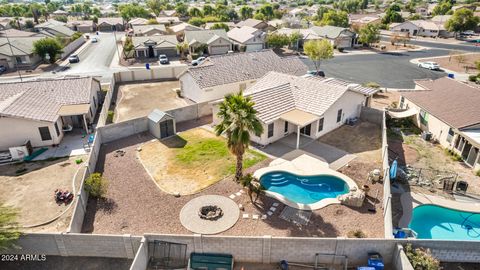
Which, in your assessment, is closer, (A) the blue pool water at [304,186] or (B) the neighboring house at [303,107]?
(A) the blue pool water at [304,186]

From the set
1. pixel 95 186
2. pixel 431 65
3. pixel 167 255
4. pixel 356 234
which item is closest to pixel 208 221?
pixel 167 255

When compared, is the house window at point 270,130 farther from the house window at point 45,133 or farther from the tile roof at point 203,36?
the tile roof at point 203,36

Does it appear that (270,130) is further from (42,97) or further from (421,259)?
(42,97)

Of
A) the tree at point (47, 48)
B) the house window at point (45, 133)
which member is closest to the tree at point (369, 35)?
the tree at point (47, 48)

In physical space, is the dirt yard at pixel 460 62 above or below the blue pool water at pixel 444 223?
above

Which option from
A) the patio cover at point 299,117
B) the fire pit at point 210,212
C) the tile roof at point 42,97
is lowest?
the fire pit at point 210,212

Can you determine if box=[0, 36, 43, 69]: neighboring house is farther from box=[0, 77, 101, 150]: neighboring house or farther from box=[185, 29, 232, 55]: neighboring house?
box=[185, 29, 232, 55]: neighboring house

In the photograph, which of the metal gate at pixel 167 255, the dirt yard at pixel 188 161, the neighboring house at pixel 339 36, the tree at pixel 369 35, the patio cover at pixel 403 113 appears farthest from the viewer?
the neighboring house at pixel 339 36

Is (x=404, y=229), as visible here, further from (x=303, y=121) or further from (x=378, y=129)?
(x=378, y=129)
